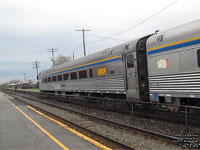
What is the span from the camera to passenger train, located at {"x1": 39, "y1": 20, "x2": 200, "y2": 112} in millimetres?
7852

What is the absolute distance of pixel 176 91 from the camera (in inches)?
334

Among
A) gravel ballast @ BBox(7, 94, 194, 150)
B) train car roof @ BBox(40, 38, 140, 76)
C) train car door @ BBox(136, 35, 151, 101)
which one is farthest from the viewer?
train car roof @ BBox(40, 38, 140, 76)

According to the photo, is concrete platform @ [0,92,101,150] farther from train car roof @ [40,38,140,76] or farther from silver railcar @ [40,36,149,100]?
train car roof @ [40,38,140,76]

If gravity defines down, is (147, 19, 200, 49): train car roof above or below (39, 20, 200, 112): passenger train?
above

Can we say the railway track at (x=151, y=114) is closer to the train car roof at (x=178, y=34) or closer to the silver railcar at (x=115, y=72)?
the silver railcar at (x=115, y=72)

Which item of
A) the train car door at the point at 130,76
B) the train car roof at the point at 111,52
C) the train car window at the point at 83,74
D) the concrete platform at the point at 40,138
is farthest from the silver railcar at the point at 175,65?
the train car window at the point at 83,74

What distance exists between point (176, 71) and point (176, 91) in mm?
818

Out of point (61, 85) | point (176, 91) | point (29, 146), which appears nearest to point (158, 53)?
point (176, 91)

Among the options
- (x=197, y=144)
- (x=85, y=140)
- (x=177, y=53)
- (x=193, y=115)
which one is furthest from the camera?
(x=177, y=53)

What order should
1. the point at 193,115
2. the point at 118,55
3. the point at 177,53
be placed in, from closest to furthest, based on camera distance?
1. the point at 193,115
2. the point at 177,53
3. the point at 118,55

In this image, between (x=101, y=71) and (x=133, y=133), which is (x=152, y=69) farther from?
(x=101, y=71)

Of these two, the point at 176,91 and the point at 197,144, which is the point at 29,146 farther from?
the point at 176,91

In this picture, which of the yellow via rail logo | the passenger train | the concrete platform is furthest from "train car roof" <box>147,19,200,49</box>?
the concrete platform

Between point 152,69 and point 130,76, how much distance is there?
1.68m
